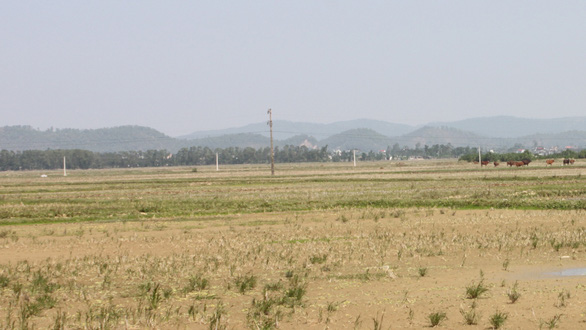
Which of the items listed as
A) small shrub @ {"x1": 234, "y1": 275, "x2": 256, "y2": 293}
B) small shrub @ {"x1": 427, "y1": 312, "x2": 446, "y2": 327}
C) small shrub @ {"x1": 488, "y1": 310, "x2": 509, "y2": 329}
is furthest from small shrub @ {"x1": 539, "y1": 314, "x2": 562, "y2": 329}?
small shrub @ {"x1": 234, "y1": 275, "x2": 256, "y2": 293}

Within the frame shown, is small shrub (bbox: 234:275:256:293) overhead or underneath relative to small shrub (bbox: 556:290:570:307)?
overhead

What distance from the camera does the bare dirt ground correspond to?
12047 millimetres

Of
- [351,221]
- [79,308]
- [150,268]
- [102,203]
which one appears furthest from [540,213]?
[102,203]

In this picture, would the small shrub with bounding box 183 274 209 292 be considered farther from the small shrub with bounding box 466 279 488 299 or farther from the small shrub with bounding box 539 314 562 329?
the small shrub with bounding box 539 314 562 329

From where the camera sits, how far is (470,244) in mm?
20797

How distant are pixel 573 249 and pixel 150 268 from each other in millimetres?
12174

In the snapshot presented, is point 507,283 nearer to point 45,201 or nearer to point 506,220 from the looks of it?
point 506,220

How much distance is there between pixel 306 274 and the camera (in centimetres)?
1578

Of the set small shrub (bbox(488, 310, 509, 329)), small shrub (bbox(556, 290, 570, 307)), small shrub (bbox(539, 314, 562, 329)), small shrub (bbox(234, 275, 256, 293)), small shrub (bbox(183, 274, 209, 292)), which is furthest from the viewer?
small shrub (bbox(183, 274, 209, 292))

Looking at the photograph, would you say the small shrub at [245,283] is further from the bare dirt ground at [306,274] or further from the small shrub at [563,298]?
the small shrub at [563,298]

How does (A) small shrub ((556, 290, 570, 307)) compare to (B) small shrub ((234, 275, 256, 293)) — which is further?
(B) small shrub ((234, 275, 256, 293))

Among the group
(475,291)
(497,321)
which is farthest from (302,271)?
(497,321)

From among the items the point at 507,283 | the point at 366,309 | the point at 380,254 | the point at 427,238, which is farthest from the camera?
the point at 427,238

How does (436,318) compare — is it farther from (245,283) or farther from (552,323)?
(245,283)
